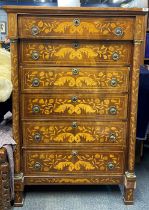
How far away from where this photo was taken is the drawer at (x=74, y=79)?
5.33ft

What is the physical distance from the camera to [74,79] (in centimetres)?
164

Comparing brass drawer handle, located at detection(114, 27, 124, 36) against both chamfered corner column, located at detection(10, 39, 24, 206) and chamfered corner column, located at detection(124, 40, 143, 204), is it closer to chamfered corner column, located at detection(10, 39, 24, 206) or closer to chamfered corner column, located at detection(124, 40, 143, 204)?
chamfered corner column, located at detection(124, 40, 143, 204)

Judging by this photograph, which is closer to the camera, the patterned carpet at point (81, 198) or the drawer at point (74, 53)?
the drawer at point (74, 53)

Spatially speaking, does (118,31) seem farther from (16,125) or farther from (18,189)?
(18,189)

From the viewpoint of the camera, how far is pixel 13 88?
5.30 feet

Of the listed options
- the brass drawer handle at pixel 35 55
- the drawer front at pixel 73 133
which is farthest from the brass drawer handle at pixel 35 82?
the drawer front at pixel 73 133

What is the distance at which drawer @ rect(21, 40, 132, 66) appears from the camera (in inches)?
62.9

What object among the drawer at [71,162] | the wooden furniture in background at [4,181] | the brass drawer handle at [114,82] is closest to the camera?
the wooden furniture in background at [4,181]

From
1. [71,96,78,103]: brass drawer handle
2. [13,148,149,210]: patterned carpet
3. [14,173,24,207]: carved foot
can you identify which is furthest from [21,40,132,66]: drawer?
[13,148,149,210]: patterned carpet

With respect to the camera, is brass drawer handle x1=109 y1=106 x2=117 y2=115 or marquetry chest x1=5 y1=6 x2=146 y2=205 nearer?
marquetry chest x1=5 y1=6 x2=146 y2=205

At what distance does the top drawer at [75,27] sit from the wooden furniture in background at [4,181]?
2.24ft

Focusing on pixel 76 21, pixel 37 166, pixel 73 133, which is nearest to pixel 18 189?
pixel 37 166

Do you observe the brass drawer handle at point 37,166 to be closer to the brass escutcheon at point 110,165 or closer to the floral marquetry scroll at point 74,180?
the floral marquetry scroll at point 74,180

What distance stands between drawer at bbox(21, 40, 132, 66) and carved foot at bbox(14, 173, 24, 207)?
71cm
